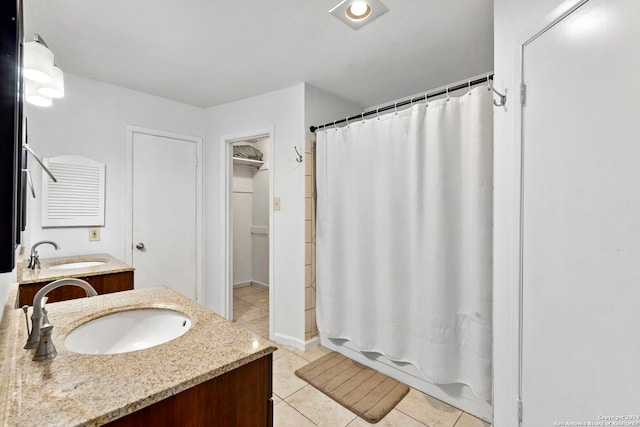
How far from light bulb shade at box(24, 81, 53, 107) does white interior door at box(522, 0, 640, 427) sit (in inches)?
87.0

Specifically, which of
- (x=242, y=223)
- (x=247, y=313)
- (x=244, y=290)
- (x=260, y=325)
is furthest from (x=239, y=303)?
(x=242, y=223)

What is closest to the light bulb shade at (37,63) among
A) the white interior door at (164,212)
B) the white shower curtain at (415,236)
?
the white interior door at (164,212)

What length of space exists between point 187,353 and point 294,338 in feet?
5.94

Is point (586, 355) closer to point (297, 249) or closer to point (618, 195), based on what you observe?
point (618, 195)

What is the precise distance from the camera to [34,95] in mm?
1313

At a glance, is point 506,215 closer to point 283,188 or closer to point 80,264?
point 283,188

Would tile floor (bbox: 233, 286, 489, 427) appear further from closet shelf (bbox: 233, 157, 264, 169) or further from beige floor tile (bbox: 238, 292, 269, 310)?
closet shelf (bbox: 233, 157, 264, 169)

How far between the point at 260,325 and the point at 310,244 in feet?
3.94

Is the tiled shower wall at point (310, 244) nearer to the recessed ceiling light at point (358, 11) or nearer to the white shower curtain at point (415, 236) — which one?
the white shower curtain at point (415, 236)

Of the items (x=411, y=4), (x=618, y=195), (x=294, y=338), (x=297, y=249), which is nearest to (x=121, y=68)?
(x=297, y=249)

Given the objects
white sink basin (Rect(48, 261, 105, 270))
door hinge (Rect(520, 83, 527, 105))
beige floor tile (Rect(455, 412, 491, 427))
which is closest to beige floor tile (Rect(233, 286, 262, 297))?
white sink basin (Rect(48, 261, 105, 270))

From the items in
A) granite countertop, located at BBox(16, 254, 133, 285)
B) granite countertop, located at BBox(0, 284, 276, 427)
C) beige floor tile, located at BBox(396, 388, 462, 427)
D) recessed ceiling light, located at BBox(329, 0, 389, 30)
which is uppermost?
recessed ceiling light, located at BBox(329, 0, 389, 30)

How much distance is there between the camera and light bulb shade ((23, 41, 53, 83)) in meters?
1.10

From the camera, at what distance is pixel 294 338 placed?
2.52 metres
